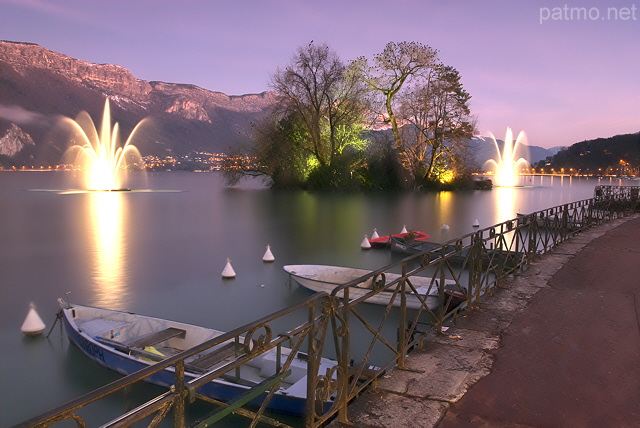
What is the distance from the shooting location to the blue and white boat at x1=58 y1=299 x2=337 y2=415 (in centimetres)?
724

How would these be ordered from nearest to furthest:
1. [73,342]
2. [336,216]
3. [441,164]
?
[73,342] → [336,216] → [441,164]

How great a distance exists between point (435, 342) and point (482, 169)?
6774 centimetres

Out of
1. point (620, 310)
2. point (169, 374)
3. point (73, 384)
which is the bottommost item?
point (73, 384)

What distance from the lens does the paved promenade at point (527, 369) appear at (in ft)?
13.8

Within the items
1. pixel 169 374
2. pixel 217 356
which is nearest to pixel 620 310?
pixel 217 356

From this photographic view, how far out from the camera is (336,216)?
1478 inches

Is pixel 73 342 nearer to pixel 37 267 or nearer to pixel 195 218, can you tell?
pixel 37 267

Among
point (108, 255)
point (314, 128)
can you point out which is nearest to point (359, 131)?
point (314, 128)

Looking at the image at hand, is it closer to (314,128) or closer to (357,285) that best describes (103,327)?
(357,285)

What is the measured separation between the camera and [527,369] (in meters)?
5.18

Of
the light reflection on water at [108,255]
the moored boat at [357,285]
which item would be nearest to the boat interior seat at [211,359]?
the moored boat at [357,285]

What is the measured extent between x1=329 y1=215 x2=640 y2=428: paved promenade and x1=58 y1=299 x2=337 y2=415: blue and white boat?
2.21 metres

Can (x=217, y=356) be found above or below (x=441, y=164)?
below

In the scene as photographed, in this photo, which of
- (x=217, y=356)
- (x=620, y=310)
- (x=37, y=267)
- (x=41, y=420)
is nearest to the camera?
(x=41, y=420)
